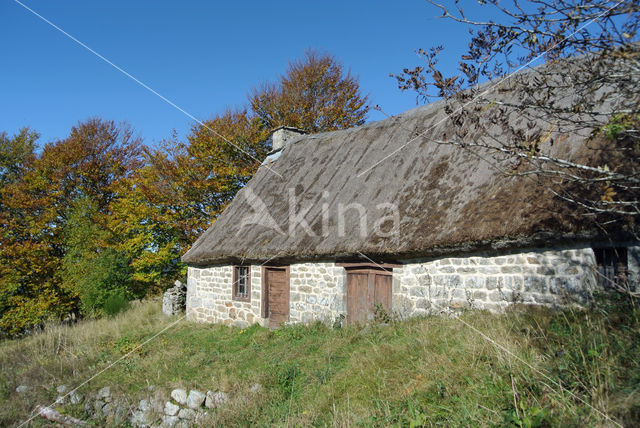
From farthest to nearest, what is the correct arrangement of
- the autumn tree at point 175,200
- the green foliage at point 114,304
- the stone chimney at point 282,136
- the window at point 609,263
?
the autumn tree at point 175,200 → the stone chimney at point 282,136 → the green foliage at point 114,304 → the window at point 609,263

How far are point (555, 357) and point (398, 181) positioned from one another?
5.62 metres

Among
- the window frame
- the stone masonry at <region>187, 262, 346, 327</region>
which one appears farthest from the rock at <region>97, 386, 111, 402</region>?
the window frame

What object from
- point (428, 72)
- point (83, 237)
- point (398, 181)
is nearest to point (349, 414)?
point (428, 72)

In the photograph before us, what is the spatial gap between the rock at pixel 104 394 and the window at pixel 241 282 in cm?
428

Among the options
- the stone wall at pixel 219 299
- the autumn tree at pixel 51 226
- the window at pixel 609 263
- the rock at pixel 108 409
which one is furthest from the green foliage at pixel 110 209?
the window at pixel 609 263

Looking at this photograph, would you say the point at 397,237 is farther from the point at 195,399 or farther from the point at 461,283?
the point at 195,399

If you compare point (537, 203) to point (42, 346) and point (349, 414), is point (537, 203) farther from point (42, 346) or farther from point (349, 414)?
point (42, 346)

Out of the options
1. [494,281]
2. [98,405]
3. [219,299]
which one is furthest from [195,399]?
[219,299]

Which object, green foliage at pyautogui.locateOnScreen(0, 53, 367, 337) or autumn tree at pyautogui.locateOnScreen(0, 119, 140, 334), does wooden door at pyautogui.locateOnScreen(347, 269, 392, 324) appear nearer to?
green foliage at pyautogui.locateOnScreen(0, 53, 367, 337)

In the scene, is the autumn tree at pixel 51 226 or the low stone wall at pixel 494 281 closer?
the low stone wall at pixel 494 281

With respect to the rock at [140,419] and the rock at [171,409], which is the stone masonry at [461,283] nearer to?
the rock at [171,409]

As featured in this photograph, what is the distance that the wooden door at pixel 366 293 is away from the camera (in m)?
8.33

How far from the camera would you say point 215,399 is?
20.4 ft

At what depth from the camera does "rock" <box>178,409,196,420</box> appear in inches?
244
